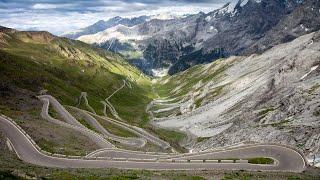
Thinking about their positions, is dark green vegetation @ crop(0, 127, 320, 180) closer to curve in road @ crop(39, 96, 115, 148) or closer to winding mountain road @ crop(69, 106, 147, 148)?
curve in road @ crop(39, 96, 115, 148)

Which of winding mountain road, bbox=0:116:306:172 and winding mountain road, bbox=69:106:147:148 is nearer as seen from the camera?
winding mountain road, bbox=0:116:306:172

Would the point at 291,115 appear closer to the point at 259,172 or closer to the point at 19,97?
the point at 259,172

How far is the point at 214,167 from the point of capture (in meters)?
86.6

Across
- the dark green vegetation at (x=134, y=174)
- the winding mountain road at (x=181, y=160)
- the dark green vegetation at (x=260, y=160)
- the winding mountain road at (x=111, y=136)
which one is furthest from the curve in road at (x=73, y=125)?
the dark green vegetation at (x=260, y=160)

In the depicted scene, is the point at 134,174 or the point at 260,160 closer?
the point at 134,174

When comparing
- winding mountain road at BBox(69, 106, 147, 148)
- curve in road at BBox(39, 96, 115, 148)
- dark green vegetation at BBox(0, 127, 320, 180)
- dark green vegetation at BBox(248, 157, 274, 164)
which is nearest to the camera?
dark green vegetation at BBox(0, 127, 320, 180)

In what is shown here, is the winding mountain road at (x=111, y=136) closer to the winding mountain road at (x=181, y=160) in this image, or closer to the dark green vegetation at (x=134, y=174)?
the winding mountain road at (x=181, y=160)

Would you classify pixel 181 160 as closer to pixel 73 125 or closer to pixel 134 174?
pixel 134 174

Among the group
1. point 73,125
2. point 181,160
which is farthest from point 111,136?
point 181,160

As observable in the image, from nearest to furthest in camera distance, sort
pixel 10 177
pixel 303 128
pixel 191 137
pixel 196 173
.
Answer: pixel 10 177 < pixel 196 173 < pixel 303 128 < pixel 191 137

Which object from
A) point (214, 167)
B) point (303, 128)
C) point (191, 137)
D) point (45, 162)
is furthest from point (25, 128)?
point (191, 137)

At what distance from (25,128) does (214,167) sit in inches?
2006

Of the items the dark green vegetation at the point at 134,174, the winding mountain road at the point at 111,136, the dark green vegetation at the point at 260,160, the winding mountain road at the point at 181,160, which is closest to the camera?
the dark green vegetation at the point at 134,174

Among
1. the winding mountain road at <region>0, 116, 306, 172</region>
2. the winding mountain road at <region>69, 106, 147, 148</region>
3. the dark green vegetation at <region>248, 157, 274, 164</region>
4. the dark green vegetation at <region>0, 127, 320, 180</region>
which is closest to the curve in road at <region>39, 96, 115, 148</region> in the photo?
the winding mountain road at <region>69, 106, 147, 148</region>
